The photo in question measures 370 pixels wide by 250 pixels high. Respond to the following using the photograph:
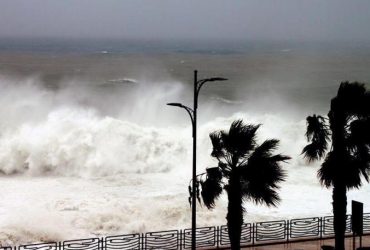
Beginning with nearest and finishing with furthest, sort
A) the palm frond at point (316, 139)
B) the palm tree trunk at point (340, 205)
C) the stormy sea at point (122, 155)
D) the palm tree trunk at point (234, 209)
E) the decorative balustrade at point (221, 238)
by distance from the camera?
the palm tree trunk at point (234, 209), the palm tree trunk at point (340, 205), the palm frond at point (316, 139), the decorative balustrade at point (221, 238), the stormy sea at point (122, 155)

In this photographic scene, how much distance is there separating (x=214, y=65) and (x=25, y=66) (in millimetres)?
30681

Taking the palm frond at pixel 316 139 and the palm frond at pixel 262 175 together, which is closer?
the palm frond at pixel 262 175

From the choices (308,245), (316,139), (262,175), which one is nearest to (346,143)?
(316,139)

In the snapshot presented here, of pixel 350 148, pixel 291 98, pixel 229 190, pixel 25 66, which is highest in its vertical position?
pixel 25 66

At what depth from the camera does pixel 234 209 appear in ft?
39.7

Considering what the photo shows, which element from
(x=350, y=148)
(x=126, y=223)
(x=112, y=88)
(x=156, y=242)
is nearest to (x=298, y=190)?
(x=126, y=223)

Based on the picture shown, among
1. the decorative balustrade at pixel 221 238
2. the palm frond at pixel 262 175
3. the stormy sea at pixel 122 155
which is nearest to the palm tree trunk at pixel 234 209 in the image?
the palm frond at pixel 262 175

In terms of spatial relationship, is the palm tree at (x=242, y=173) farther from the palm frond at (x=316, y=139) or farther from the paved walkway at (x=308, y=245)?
the paved walkway at (x=308, y=245)

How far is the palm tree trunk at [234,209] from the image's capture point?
1196 cm

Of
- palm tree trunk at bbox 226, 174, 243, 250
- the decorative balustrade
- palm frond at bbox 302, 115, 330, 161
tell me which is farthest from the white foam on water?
palm tree trunk at bbox 226, 174, 243, 250

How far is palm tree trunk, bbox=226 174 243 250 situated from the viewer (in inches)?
471

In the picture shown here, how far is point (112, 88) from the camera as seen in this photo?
71.2 metres

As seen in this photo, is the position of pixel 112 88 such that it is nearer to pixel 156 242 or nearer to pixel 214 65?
pixel 214 65

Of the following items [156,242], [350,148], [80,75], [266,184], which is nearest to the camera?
[266,184]
